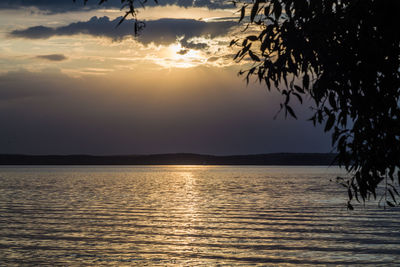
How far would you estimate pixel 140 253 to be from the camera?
17.5 metres

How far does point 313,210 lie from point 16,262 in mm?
21321

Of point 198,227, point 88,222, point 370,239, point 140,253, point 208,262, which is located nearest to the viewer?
point 208,262

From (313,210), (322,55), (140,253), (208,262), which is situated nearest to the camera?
(322,55)

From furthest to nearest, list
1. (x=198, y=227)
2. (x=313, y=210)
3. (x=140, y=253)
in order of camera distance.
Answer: (x=313, y=210) < (x=198, y=227) < (x=140, y=253)

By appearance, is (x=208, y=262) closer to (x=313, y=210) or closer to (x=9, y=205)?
(x=313, y=210)

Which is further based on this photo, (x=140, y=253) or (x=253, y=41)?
(x=140, y=253)

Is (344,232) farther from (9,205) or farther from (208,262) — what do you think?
(9,205)

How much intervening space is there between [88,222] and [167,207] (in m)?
10.0

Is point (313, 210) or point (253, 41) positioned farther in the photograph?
point (313, 210)

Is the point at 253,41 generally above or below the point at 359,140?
above

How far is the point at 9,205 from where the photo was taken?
36406mm

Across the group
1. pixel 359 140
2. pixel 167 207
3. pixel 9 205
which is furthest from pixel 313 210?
pixel 359 140

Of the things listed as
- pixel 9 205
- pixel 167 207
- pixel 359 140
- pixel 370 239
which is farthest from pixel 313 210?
pixel 359 140

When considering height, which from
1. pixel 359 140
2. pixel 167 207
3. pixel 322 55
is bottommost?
pixel 167 207
